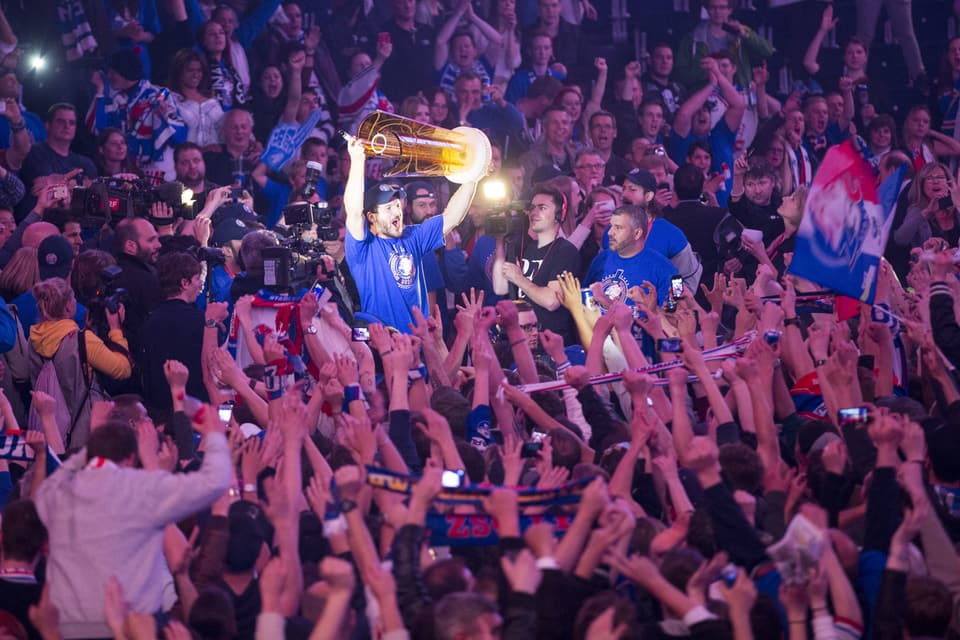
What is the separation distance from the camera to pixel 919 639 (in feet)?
11.9

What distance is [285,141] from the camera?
1014 cm

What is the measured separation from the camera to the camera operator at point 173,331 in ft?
21.2

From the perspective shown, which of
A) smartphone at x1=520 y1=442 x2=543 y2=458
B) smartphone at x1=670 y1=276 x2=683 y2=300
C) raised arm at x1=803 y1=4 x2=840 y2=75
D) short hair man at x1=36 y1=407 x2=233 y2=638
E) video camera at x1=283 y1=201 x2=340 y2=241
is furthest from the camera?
raised arm at x1=803 y1=4 x2=840 y2=75

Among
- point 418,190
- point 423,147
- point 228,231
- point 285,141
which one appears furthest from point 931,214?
point 228,231

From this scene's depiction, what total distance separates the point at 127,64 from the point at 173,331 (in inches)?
155

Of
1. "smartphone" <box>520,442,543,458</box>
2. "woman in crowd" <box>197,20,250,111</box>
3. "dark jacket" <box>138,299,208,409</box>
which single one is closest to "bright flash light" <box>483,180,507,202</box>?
"dark jacket" <box>138,299,208,409</box>

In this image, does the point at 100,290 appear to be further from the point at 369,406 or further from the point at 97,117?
the point at 97,117

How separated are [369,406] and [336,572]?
2343 millimetres

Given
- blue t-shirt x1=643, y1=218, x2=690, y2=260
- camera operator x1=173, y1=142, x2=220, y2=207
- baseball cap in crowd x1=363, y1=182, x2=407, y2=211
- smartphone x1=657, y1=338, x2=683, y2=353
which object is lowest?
smartphone x1=657, y1=338, x2=683, y2=353

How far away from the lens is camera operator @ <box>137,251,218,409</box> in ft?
21.2

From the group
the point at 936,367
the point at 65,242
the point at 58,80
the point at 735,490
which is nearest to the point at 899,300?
the point at 936,367

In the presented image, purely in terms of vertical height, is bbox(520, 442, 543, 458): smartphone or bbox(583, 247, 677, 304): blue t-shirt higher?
bbox(583, 247, 677, 304): blue t-shirt

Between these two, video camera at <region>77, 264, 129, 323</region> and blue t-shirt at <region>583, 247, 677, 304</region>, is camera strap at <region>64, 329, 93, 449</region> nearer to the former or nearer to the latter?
video camera at <region>77, 264, 129, 323</region>

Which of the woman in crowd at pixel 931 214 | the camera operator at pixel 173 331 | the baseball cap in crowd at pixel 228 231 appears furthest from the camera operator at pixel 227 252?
the woman in crowd at pixel 931 214
